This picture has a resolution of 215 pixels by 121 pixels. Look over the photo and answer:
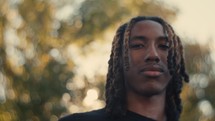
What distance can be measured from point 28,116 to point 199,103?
10.4 meters

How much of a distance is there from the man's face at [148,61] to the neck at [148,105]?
0.04 m

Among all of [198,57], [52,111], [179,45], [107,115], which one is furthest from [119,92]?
[198,57]

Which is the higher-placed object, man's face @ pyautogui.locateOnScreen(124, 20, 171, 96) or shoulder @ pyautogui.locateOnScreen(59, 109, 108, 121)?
man's face @ pyautogui.locateOnScreen(124, 20, 171, 96)

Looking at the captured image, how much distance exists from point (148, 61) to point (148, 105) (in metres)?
0.26

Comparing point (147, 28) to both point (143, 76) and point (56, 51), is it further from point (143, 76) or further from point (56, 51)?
point (56, 51)

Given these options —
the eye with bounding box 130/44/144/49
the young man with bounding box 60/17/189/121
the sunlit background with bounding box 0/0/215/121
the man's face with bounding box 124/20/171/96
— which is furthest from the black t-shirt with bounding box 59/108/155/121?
the sunlit background with bounding box 0/0/215/121

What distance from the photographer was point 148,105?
3.62m

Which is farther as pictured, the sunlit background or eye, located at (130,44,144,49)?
the sunlit background

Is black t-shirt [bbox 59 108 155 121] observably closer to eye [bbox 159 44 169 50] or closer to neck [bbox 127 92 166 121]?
neck [bbox 127 92 166 121]

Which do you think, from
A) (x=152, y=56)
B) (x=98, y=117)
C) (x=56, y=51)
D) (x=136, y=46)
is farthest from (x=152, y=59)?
(x=56, y=51)

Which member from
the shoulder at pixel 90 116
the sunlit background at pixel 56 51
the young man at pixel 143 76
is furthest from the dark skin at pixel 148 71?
the sunlit background at pixel 56 51

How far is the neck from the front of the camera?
3611 mm

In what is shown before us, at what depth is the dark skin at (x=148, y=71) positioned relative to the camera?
11.5 ft

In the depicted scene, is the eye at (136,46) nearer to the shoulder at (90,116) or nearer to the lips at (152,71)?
the lips at (152,71)
